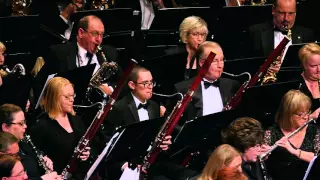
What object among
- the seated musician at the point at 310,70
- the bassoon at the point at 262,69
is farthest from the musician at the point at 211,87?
the seated musician at the point at 310,70

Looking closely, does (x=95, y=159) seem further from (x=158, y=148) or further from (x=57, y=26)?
(x=57, y=26)

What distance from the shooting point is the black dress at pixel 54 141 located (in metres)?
7.01

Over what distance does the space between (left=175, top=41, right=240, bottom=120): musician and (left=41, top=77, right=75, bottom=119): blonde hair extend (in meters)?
1.06

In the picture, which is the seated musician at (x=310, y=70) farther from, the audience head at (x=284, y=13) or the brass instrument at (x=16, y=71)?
the brass instrument at (x=16, y=71)

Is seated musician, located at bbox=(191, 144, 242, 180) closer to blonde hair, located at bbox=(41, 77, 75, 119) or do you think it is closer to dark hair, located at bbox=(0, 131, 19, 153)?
dark hair, located at bbox=(0, 131, 19, 153)

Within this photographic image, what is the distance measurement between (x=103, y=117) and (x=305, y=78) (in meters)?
2.02

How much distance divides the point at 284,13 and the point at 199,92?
144 cm

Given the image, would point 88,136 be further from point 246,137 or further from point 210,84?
point 210,84

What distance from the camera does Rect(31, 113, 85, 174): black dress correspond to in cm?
701

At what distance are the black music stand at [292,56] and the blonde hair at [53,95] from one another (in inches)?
→ 80.8

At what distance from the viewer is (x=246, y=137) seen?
654cm

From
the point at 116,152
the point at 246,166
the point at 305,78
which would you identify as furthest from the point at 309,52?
the point at 116,152

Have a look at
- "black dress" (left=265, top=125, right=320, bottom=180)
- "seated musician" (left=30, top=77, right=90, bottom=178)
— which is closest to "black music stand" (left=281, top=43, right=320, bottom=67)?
"black dress" (left=265, top=125, right=320, bottom=180)

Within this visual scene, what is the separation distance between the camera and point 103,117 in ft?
22.4
